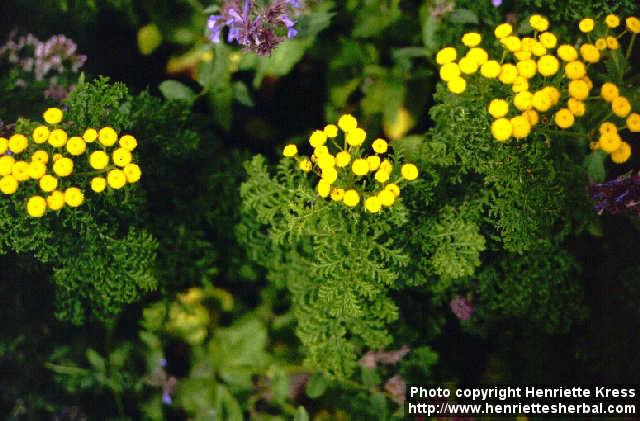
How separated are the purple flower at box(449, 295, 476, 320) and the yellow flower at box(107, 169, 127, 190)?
1.27 metres

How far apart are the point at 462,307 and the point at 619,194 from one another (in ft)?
2.37

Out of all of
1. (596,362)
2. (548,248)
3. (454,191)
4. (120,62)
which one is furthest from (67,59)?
(596,362)

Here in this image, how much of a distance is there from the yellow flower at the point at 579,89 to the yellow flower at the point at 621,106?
0.25 ft

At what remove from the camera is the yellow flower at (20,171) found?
4.34 feet

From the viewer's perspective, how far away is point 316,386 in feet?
6.85

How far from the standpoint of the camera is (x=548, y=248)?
177 centimetres

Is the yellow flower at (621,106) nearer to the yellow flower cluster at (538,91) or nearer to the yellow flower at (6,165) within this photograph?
the yellow flower cluster at (538,91)

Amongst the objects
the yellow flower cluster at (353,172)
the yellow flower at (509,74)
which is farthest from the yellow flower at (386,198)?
the yellow flower at (509,74)

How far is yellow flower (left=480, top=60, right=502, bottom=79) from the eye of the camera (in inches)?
50.3

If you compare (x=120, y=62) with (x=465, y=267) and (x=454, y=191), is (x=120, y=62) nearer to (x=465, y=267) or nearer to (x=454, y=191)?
(x=454, y=191)

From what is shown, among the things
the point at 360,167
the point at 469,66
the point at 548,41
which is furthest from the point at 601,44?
the point at 360,167

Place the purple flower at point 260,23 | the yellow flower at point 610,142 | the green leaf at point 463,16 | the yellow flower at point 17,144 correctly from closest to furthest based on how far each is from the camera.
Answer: the yellow flower at point 610,142, the yellow flower at point 17,144, the purple flower at point 260,23, the green leaf at point 463,16

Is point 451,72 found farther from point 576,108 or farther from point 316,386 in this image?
point 316,386

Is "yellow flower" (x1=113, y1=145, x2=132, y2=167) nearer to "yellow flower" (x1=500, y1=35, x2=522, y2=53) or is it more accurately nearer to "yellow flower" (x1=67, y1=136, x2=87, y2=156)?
"yellow flower" (x1=67, y1=136, x2=87, y2=156)
